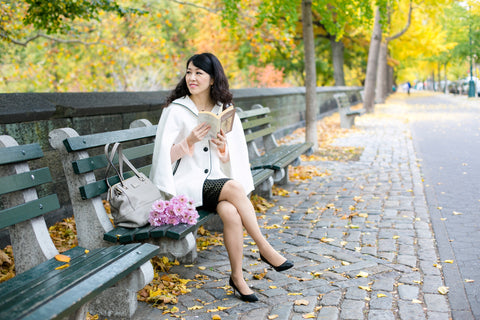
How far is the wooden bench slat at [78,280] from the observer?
85.0 inches

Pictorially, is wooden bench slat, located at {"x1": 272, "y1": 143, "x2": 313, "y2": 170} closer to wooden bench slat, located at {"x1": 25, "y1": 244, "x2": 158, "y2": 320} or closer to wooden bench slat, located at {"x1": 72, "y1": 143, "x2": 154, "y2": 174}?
wooden bench slat, located at {"x1": 72, "y1": 143, "x2": 154, "y2": 174}

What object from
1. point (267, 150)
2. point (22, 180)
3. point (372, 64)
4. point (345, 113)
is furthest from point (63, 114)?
point (372, 64)

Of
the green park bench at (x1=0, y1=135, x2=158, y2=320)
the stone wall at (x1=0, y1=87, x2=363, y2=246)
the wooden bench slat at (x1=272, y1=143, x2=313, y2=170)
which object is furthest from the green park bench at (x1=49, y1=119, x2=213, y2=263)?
the wooden bench slat at (x1=272, y1=143, x2=313, y2=170)

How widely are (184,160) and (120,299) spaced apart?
1.16m

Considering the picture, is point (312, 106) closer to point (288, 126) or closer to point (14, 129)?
point (288, 126)

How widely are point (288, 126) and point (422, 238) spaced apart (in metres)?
9.99

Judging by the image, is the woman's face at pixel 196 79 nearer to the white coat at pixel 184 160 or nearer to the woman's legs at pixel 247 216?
the white coat at pixel 184 160

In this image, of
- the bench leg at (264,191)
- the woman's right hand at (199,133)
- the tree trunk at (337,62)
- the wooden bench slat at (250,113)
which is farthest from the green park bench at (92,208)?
the tree trunk at (337,62)

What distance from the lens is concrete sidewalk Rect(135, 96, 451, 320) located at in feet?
11.0

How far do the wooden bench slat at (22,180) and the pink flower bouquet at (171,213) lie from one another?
2.40 feet

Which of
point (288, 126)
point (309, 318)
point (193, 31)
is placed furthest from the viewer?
point (193, 31)

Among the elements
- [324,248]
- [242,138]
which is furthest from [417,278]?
[242,138]

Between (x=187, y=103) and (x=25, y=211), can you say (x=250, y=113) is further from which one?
(x=25, y=211)

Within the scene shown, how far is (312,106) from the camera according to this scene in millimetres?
10445
